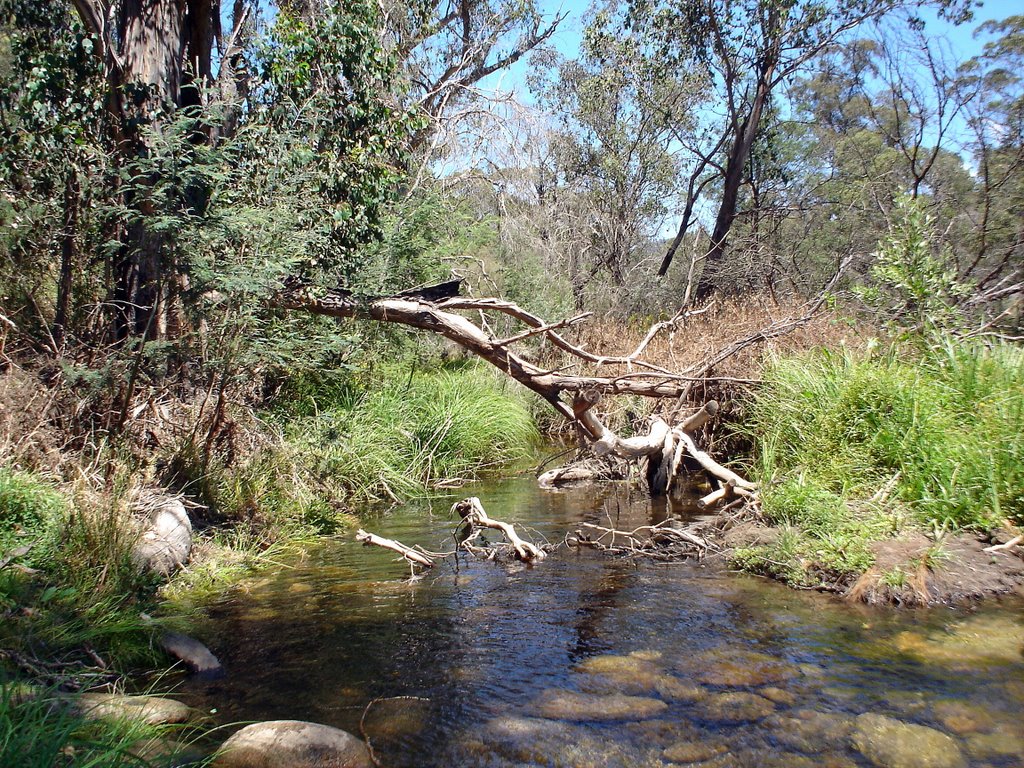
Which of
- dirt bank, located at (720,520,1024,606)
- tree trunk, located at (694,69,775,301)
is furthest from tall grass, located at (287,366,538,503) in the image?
tree trunk, located at (694,69,775,301)

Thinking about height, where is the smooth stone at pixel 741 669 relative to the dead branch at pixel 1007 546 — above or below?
below

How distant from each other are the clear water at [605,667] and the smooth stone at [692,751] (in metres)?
0.01

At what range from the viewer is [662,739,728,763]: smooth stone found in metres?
3.70

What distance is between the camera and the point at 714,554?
23.5 feet

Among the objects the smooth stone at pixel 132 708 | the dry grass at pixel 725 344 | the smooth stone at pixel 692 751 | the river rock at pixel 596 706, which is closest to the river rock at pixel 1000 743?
the smooth stone at pixel 692 751

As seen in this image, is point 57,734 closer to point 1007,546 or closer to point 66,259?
point 66,259

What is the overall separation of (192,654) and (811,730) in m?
3.56

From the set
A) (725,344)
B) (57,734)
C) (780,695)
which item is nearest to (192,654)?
(57,734)

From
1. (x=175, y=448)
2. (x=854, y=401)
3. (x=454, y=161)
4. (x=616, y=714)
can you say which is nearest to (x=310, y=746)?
(x=616, y=714)

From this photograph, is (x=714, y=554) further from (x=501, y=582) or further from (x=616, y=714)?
(x=616, y=714)

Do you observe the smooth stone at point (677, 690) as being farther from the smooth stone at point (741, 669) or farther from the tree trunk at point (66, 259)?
the tree trunk at point (66, 259)

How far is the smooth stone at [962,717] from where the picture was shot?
154 inches

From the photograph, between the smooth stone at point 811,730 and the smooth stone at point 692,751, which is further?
the smooth stone at point 811,730

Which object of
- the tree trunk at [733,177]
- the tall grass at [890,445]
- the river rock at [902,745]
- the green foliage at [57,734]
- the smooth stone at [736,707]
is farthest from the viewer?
the tree trunk at [733,177]
